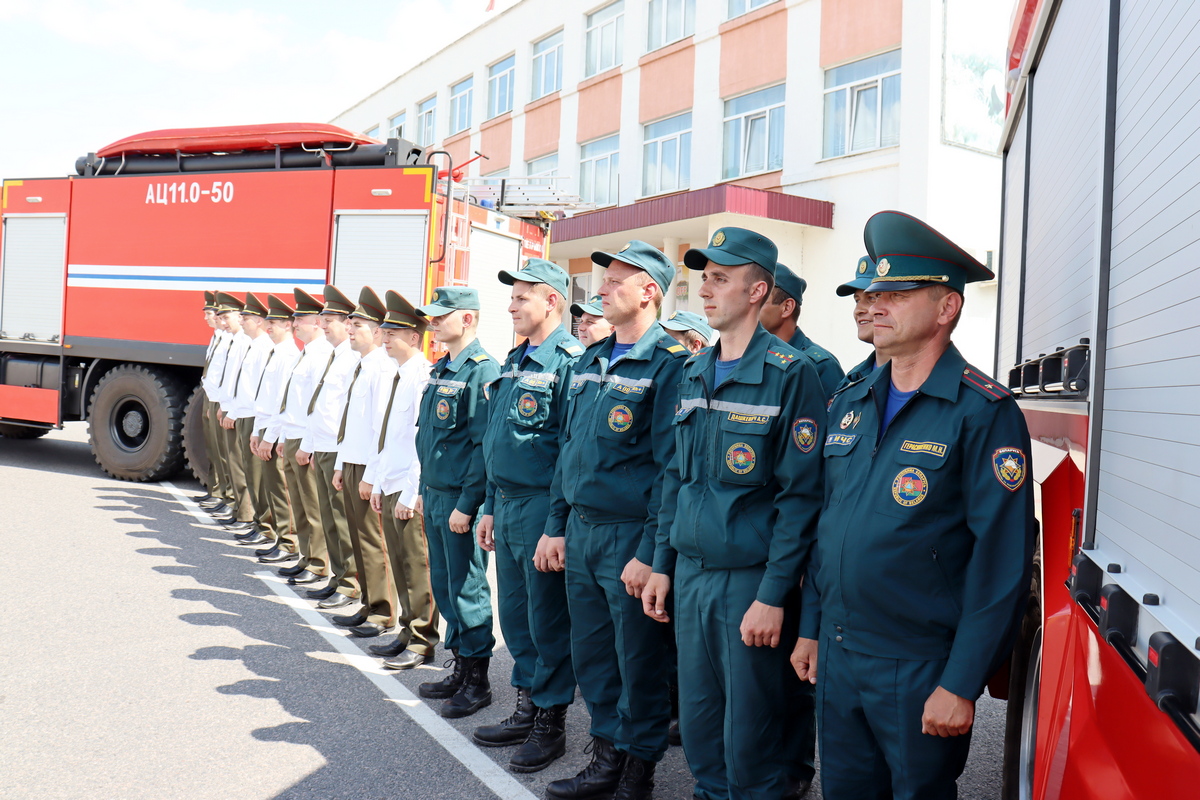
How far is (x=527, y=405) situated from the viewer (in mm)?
3967

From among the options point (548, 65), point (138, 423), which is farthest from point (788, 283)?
point (548, 65)

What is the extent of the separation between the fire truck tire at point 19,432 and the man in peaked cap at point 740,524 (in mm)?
13274

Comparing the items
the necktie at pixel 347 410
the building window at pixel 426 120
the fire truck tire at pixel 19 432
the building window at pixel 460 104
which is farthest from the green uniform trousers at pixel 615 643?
the building window at pixel 426 120

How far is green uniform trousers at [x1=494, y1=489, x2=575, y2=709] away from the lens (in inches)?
150

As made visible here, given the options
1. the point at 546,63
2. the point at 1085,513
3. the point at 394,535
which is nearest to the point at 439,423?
the point at 394,535

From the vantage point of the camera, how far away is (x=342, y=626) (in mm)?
5488

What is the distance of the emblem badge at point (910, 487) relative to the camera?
219cm

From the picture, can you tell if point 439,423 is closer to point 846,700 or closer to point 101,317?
point 846,700

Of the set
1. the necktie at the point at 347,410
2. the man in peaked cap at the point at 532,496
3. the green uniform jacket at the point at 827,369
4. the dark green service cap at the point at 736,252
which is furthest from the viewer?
the necktie at the point at 347,410

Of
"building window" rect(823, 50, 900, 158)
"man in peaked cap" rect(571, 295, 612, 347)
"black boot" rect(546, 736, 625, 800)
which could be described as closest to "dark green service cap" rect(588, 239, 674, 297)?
"black boot" rect(546, 736, 625, 800)

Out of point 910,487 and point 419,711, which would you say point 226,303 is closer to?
point 419,711

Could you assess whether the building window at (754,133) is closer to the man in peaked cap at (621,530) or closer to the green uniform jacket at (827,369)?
the green uniform jacket at (827,369)

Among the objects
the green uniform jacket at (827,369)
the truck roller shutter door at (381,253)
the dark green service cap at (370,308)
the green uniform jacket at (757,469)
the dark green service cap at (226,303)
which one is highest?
the truck roller shutter door at (381,253)

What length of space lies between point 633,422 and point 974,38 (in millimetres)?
12380
